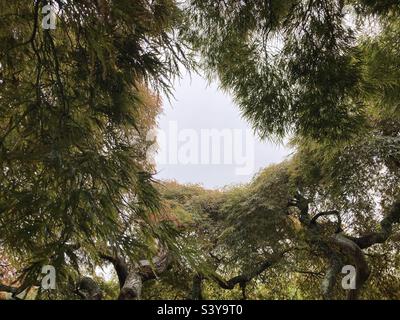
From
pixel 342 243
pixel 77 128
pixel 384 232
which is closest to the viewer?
pixel 77 128

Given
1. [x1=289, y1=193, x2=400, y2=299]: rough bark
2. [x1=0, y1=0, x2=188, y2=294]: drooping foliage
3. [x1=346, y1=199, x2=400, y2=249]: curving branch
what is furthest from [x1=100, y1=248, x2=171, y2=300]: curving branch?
[x1=0, y1=0, x2=188, y2=294]: drooping foliage

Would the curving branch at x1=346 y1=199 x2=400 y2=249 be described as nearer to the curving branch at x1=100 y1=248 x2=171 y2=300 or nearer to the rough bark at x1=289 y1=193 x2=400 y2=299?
the rough bark at x1=289 y1=193 x2=400 y2=299

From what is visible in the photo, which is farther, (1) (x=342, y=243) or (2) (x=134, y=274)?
(2) (x=134, y=274)

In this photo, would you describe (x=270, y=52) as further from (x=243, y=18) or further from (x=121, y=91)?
(x=121, y=91)

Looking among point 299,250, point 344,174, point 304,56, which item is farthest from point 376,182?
point 304,56

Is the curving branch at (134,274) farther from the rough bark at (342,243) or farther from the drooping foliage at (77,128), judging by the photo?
the drooping foliage at (77,128)

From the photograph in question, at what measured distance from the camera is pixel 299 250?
595 cm

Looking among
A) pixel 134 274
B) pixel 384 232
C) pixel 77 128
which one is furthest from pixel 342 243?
pixel 77 128

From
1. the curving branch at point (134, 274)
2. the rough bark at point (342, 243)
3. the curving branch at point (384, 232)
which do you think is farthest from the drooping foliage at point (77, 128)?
the curving branch at point (384, 232)

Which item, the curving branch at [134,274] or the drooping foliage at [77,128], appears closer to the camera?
the drooping foliage at [77,128]

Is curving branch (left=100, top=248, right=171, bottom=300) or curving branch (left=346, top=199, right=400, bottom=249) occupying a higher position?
curving branch (left=346, top=199, right=400, bottom=249)

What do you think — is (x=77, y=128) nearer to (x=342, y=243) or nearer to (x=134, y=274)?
(x=134, y=274)

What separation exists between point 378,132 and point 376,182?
62 centimetres

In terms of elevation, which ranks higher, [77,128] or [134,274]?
[77,128]
